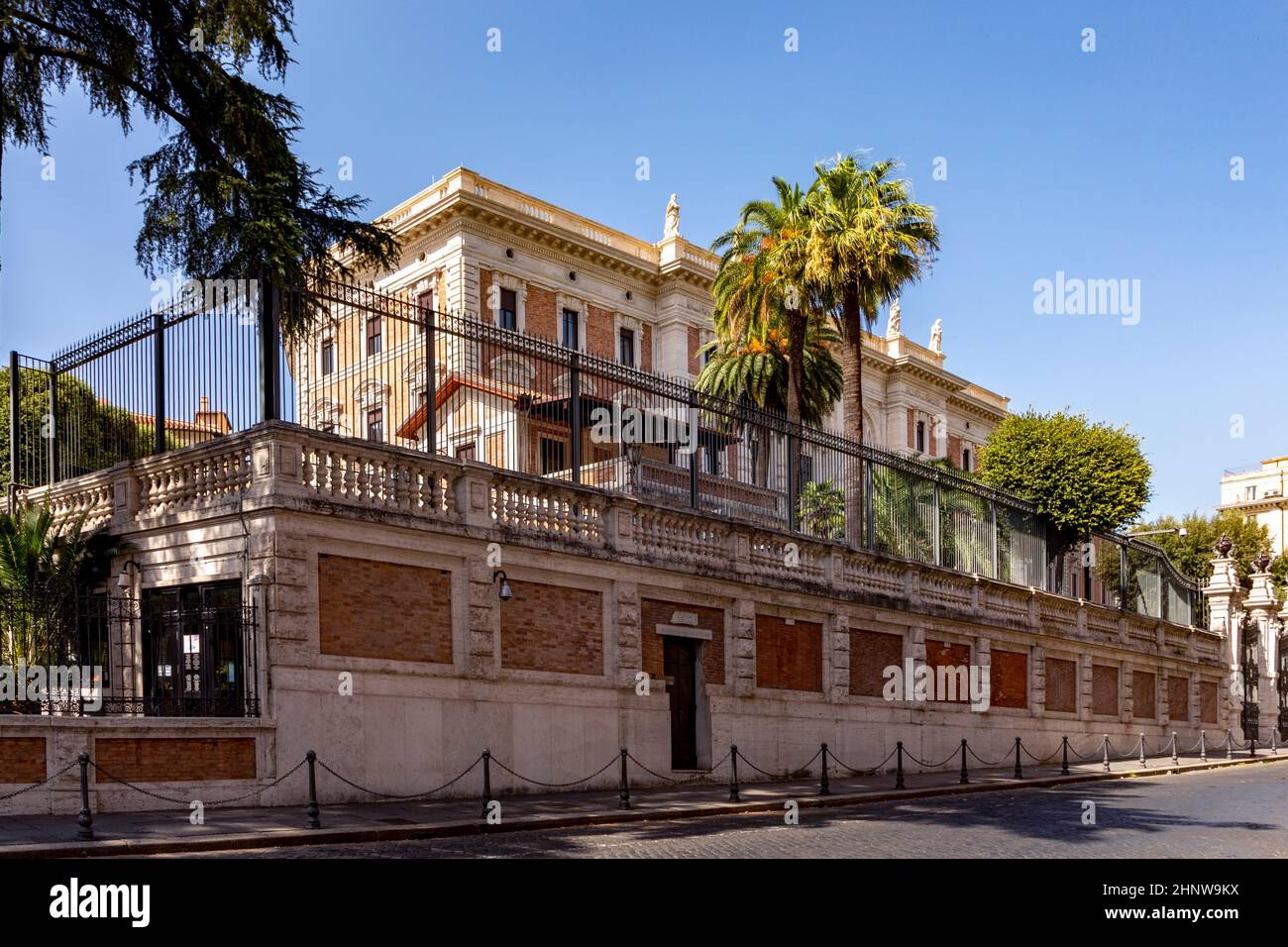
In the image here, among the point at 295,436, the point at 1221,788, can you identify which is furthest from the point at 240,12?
the point at 1221,788

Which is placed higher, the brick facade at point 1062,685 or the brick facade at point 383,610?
the brick facade at point 383,610

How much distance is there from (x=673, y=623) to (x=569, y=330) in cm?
3455

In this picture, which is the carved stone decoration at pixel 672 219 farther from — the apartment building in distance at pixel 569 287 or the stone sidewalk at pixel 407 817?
the stone sidewalk at pixel 407 817

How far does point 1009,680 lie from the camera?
3409 centimetres

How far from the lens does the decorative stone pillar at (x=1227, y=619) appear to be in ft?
165

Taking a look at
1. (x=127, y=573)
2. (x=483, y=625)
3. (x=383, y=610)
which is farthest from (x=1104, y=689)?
(x=127, y=573)

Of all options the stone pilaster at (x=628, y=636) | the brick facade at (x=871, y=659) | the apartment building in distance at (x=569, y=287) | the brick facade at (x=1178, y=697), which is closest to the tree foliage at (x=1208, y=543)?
the apartment building in distance at (x=569, y=287)

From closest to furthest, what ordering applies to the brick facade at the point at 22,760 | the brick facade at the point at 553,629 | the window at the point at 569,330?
the brick facade at the point at 22,760, the brick facade at the point at 553,629, the window at the point at 569,330

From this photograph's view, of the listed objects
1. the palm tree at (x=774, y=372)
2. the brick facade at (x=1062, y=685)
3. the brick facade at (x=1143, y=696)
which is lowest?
the brick facade at (x=1143, y=696)

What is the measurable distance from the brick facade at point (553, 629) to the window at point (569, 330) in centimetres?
3489
